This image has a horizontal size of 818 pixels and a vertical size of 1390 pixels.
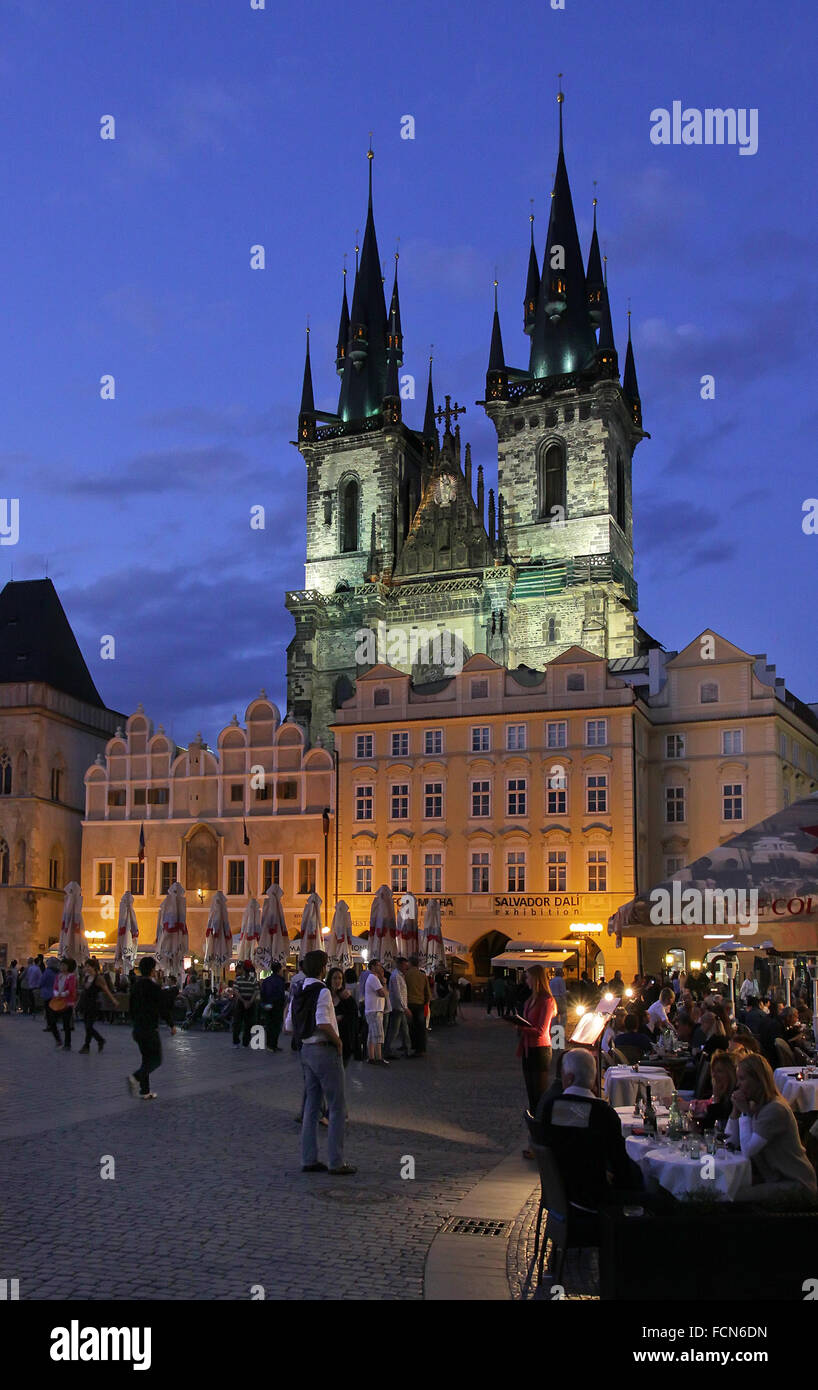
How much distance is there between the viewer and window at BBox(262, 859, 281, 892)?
5044 cm

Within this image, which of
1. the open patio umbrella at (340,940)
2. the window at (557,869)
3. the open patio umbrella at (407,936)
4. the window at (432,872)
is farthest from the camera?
the window at (432,872)

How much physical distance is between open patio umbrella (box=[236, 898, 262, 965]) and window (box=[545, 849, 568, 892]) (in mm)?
13299

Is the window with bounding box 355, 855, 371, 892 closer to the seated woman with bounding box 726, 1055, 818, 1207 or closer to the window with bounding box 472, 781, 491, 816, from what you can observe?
the window with bounding box 472, 781, 491, 816

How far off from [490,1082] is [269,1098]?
3.96 meters

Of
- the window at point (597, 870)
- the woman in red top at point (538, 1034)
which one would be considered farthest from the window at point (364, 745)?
the woman in red top at point (538, 1034)

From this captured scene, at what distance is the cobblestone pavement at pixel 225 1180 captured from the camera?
7324 millimetres

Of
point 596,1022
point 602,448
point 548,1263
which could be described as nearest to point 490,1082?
point 596,1022

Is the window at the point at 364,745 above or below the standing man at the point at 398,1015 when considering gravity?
above

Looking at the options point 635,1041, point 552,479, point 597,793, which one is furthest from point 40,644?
point 635,1041

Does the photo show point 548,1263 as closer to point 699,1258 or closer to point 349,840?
point 699,1258

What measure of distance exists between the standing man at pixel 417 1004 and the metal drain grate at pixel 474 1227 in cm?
1309

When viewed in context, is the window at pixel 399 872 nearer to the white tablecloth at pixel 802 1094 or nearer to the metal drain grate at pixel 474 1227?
the white tablecloth at pixel 802 1094

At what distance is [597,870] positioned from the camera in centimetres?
4569

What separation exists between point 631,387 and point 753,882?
209 feet
